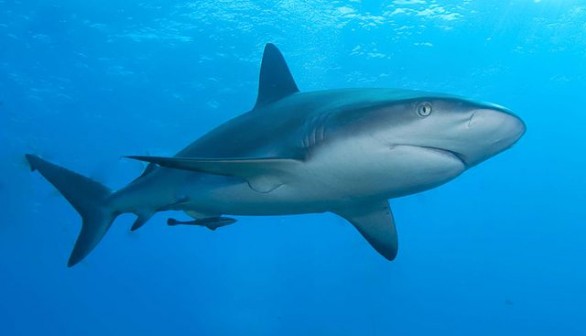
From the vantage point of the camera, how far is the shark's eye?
113 inches

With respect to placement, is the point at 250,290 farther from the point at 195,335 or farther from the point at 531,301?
the point at 531,301

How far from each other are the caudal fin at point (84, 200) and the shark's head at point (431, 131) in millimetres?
3475

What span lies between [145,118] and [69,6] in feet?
26.0

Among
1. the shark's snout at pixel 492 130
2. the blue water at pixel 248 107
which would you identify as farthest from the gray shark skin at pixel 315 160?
the blue water at pixel 248 107

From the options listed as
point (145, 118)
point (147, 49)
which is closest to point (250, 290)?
point (145, 118)

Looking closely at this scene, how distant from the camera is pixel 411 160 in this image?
3164 mm

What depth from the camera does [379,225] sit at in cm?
493

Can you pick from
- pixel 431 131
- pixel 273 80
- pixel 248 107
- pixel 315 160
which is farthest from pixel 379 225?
pixel 248 107

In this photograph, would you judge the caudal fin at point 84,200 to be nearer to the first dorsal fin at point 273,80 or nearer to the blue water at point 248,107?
the first dorsal fin at point 273,80

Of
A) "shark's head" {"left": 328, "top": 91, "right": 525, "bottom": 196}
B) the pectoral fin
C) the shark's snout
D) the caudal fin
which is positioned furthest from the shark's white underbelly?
the caudal fin

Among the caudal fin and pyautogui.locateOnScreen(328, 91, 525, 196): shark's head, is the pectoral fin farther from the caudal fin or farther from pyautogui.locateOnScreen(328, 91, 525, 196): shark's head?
the caudal fin

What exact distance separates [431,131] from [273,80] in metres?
2.76

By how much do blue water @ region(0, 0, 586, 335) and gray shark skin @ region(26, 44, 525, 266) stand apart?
12641mm

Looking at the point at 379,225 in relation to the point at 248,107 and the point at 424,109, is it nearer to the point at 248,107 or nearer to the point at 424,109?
the point at 424,109
